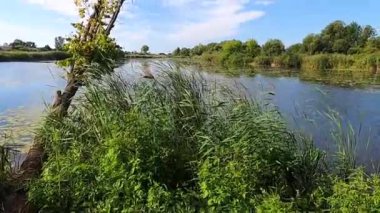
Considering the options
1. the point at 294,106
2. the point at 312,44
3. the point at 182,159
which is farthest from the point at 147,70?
the point at 312,44

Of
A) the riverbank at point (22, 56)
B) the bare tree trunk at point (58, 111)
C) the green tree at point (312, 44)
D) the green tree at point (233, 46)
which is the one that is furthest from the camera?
the green tree at point (233, 46)

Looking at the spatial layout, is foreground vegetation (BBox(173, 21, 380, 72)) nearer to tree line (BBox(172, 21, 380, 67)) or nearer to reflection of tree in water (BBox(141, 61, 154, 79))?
tree line (BBox(172, 21, 380, 67))

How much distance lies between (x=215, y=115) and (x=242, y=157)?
80 centimetres

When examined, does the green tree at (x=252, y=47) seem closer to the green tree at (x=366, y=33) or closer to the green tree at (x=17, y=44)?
the green tree at (x=366, y=33)

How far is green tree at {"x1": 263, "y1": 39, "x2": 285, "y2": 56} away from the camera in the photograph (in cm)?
5389

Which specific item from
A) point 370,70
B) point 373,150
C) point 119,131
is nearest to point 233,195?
point 119,131

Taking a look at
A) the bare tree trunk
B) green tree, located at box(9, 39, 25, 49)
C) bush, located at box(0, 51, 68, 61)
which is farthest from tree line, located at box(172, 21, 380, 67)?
the bare tree trunk

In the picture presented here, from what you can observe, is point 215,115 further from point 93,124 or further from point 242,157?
point 93,124

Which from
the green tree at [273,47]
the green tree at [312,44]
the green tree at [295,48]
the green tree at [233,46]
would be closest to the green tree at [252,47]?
the green tree at [233,46]

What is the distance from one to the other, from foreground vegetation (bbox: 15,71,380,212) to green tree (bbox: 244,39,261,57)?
5236 cm

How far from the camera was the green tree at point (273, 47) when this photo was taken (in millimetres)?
53888

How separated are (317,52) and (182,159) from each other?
51.6 metres

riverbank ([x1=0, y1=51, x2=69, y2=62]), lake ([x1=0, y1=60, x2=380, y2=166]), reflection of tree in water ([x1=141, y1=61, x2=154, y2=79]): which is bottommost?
riverbank ([x1=0, y1=51, x2=69, y2=62])

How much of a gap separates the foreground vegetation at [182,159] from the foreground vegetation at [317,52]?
32130 millimetres
